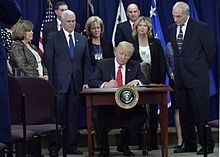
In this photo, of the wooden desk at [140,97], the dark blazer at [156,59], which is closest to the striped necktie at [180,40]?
the dark blazer at [156,59]

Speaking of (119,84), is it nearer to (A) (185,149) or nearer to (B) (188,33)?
(B) (188,33)

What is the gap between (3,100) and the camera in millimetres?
3613

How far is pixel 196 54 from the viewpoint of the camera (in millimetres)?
7359

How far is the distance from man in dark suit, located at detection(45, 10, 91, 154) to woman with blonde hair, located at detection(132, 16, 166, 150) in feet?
2.18

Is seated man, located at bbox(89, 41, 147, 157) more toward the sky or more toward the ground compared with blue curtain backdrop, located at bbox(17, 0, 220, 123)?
more toward the ground

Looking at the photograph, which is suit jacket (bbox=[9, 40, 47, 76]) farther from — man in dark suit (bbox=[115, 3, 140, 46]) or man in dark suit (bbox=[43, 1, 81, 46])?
man in dark suit (bbox=[115, 3, 140, 46])

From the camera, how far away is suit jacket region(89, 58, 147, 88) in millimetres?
7148

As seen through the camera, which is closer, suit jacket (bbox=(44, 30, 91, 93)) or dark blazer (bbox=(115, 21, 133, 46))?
suit jacket (bbox=(44, 30, 91, 93))

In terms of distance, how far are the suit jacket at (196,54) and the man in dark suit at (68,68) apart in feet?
3.91

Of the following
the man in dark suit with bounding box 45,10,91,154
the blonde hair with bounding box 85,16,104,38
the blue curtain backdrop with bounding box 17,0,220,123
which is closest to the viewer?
the man in dark suit with bounding box 45,10,91,154

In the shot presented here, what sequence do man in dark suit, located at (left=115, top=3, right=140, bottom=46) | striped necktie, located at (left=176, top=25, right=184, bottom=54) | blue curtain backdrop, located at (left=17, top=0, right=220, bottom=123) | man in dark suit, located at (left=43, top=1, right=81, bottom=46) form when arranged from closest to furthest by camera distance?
1. striped necktie, located at (left=176, top=25, right=184, bottom=54)
2. man in dark suit, located at (left=115, top=3, right=140, bottom=46)
3. man in dark suit, located at (left=43, top=1, right=81, bottom=46)
4. blue curtain backdrop, located at (left=17, top=0, right=220, bottom=123)

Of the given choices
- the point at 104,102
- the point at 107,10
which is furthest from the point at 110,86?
the point at 107,10

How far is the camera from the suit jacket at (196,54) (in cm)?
735

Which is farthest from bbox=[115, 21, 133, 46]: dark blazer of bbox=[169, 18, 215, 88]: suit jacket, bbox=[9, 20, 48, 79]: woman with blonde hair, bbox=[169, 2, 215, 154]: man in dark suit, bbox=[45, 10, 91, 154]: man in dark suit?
bbox=[9, 20, 48, 79]: woman with blonde hair
